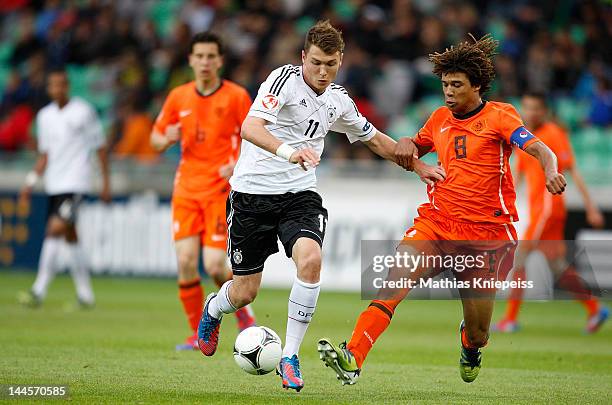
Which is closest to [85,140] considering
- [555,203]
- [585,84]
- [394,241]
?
[394,241]

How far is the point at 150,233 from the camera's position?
1872 cm

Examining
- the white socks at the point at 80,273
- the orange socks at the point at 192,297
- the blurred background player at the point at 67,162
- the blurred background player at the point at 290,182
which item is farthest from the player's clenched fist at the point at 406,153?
the white socks at the point at 80,273

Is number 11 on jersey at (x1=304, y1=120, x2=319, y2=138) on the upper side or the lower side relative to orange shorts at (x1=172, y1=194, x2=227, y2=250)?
upper

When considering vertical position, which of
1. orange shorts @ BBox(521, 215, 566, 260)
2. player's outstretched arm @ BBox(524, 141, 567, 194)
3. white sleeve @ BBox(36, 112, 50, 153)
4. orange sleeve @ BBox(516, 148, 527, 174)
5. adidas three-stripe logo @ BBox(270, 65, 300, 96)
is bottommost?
orange shorts @ BBox(521, 215, 566, 260)

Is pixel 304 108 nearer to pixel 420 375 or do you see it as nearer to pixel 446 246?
pixel 446 246

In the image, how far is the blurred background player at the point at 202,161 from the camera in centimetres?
1031

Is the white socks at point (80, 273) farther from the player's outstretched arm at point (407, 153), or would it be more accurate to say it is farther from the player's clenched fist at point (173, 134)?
the player's outstretched arm at point (407, 153)

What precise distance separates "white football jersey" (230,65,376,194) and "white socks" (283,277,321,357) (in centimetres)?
73

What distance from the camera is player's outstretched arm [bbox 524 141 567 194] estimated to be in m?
7.33

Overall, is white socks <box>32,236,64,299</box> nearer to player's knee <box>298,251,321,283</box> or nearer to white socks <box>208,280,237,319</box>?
white socks <box>208,280,237,319</box>

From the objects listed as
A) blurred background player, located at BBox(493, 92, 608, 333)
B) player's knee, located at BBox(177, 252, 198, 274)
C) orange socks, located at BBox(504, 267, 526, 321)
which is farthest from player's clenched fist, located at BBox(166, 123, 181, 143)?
orange socks, located at BBox(504, 267, 526, 321)

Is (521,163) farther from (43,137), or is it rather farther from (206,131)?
(43,137)

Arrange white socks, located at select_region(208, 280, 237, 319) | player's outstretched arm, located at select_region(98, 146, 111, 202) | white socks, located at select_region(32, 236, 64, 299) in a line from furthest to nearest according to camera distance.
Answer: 1. white socks, located at select_region(32, 236, 64, 299)
2. player's outstretched arm, located at select_region(98, 146, 111, 202)
3. white socks, located at select_region(208, 280, 237, 319)

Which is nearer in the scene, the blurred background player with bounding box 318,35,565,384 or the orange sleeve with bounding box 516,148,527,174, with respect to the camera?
the blurred background player with bounding box 318,35,565,384
